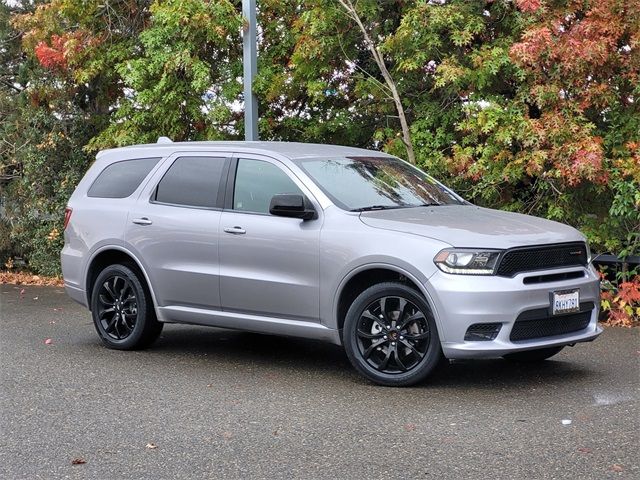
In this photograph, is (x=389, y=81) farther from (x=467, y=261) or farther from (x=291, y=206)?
(x=467, y=261)

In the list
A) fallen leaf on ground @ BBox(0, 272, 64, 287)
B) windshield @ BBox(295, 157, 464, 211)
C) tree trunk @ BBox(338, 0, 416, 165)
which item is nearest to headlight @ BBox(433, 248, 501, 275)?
windshield @ BBox(295, 157, 464, 211)

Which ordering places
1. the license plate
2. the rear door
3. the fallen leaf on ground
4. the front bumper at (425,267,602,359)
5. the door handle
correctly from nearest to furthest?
1. the front bumper at (425,267,602,359)
2. the license plate
3. the door handle
4. the rear door
5. the fallen leaf on ground

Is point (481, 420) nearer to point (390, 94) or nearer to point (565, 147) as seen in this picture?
point (565, 147)

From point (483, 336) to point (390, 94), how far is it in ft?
21.3

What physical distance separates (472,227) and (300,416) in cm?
191

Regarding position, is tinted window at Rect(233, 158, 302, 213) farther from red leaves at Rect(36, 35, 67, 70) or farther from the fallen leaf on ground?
the fallen leaf on ground

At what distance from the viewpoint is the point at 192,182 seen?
8.85 m

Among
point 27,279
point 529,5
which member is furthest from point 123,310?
point 27,279

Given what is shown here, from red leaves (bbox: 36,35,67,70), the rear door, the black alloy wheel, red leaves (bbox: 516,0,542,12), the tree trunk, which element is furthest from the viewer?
red leaves (bbox: 36,35,67,70)

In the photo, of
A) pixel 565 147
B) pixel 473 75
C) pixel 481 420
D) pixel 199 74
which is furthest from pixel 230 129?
pixel 481 420

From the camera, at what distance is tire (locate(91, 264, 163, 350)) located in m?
9.05

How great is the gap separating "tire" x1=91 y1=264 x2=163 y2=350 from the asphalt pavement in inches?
7.1

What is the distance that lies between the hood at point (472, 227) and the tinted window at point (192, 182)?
159 centimetres

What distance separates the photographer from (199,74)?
13891mm
